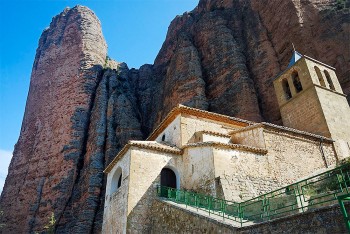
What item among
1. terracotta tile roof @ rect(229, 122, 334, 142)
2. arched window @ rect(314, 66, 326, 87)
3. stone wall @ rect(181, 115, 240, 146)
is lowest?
terracotta tile roof @ rect(229, 122, 334, 142)

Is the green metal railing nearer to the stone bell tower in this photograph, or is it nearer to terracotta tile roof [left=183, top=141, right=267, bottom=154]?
terracotta tile roof [left=183, top=141, right=267, bottom=154]

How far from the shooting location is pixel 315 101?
22.1 metres

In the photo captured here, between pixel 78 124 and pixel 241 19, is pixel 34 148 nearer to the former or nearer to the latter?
pixel 78 124

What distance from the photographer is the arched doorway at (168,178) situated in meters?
17.7

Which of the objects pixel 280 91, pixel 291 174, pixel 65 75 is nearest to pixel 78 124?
pixel 65 75

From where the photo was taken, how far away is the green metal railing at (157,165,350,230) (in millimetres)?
9947

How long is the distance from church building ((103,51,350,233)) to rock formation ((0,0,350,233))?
519 cm

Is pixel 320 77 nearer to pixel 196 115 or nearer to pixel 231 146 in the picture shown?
pixel 196 115

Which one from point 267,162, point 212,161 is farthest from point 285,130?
point 212,161

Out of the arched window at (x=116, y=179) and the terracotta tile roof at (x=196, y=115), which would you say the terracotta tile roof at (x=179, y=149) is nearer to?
the arched window at (x=116, y=179)

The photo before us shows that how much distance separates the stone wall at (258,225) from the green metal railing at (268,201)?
0.66 m

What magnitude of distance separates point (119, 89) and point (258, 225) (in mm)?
32747

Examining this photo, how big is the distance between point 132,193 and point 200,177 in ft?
13.1

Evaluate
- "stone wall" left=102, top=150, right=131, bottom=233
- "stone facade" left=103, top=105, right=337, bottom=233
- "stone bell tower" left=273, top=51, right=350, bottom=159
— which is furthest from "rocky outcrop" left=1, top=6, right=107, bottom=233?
"stone bell tower" left=273, top=51, right=350, bottom=159
